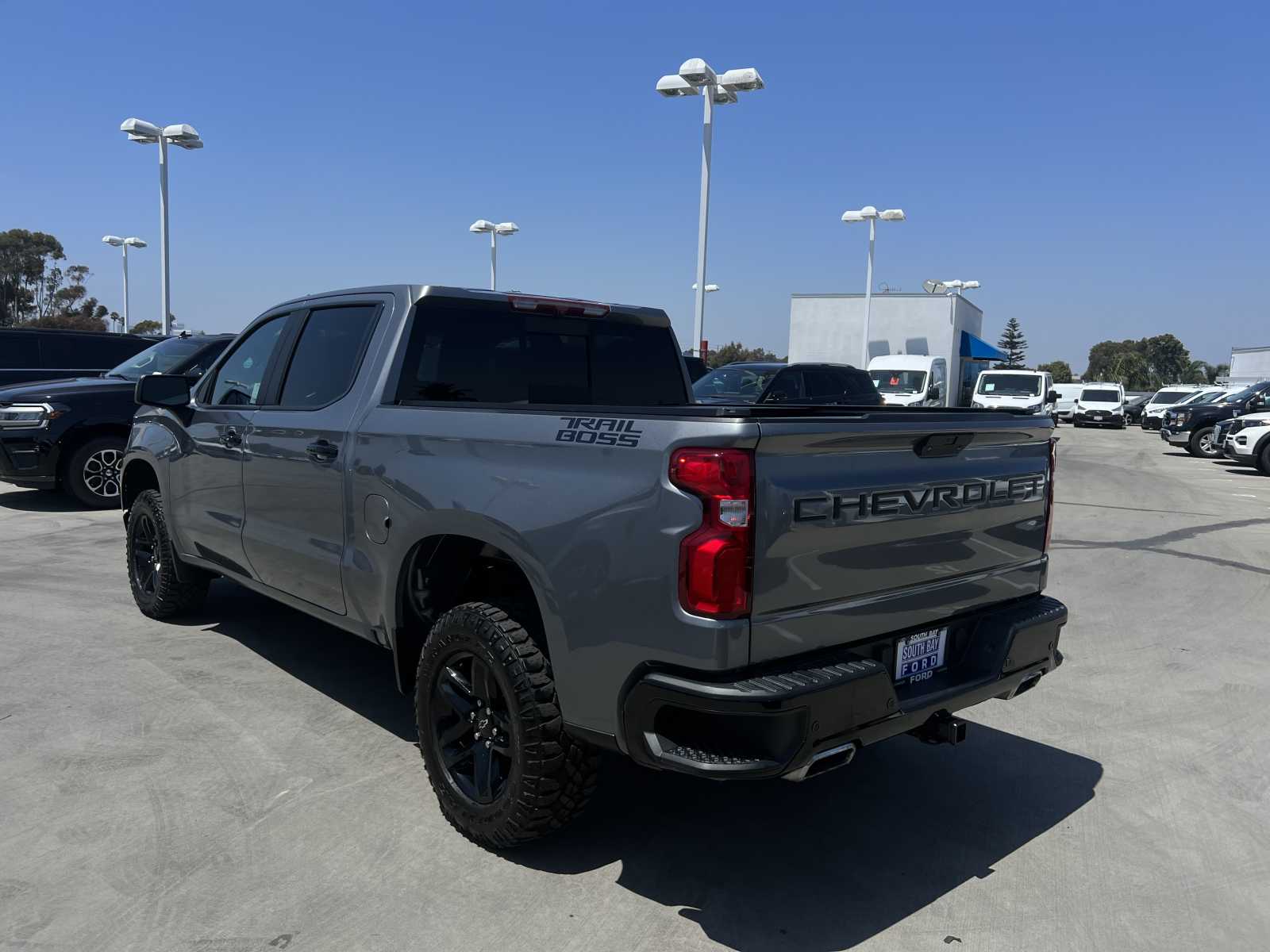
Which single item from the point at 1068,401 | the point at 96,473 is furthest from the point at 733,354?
the point at 96,473

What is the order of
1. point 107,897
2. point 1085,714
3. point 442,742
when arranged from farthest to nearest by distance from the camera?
point 1085,714
point 442,742
point 107,897

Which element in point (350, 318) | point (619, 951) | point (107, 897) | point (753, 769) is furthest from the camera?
point (350, 318)

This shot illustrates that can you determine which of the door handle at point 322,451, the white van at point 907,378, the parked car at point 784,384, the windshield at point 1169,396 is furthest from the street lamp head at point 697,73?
the windshield at point 1169,396

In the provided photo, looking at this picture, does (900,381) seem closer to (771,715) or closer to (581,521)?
(581,521)

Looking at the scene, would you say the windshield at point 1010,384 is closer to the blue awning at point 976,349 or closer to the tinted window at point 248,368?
the blue awning at point 976,349

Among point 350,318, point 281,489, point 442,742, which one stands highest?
point 350,318

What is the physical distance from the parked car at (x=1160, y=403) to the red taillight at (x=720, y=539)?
1684 inches

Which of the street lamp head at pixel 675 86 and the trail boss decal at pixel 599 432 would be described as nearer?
the trail boss decal at pixel 599 432

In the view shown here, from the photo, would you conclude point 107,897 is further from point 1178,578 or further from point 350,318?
point 1178,578

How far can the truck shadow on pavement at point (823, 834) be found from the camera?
311cm

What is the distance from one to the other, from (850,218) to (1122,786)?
3178cm

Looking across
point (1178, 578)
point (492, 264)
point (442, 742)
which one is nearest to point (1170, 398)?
point (492, 264)

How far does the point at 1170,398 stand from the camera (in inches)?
1667

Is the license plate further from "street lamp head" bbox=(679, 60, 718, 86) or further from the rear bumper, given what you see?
"street lamp head" bbox=(679, 60, 718, 86)
